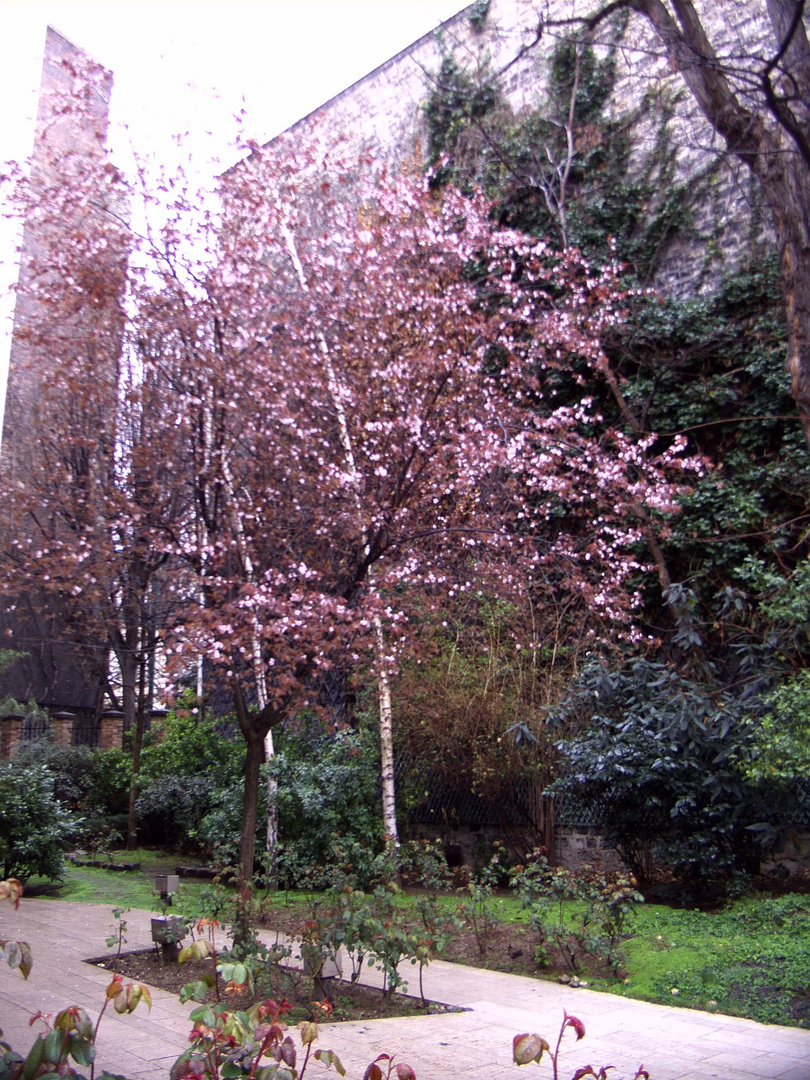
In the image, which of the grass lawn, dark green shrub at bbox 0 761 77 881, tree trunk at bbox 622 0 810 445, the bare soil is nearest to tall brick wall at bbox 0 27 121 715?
dark green shrub at bbox 0 761 77 881

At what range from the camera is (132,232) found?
27.7ft

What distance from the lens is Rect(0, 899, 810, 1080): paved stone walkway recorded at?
14.0 ft

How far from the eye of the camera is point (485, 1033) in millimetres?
4941

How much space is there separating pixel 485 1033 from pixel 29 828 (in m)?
6.27

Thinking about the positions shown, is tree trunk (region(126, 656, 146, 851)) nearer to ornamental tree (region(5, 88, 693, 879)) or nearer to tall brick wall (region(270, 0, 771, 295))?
ornamental tree (region(5, 88, 693, 879))

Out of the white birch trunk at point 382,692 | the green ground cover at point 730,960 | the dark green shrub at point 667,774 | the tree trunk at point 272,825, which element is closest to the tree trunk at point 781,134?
the green ground cover at point 730,960

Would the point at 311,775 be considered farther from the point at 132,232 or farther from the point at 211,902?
the point at 132,232

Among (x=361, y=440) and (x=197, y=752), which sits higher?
(x=361, y=440)

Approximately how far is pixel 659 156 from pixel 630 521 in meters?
5.67

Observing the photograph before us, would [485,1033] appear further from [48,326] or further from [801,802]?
[48,326]

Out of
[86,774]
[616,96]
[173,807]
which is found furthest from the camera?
[86,774]

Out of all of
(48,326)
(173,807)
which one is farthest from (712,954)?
(173,807)

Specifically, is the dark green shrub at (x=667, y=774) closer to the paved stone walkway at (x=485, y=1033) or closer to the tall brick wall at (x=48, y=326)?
the paved stone walkway at (x=485, y=1033)

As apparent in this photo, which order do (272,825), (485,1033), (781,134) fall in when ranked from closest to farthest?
1. (485,1033)
2. (781,134)
3. (272,825)
